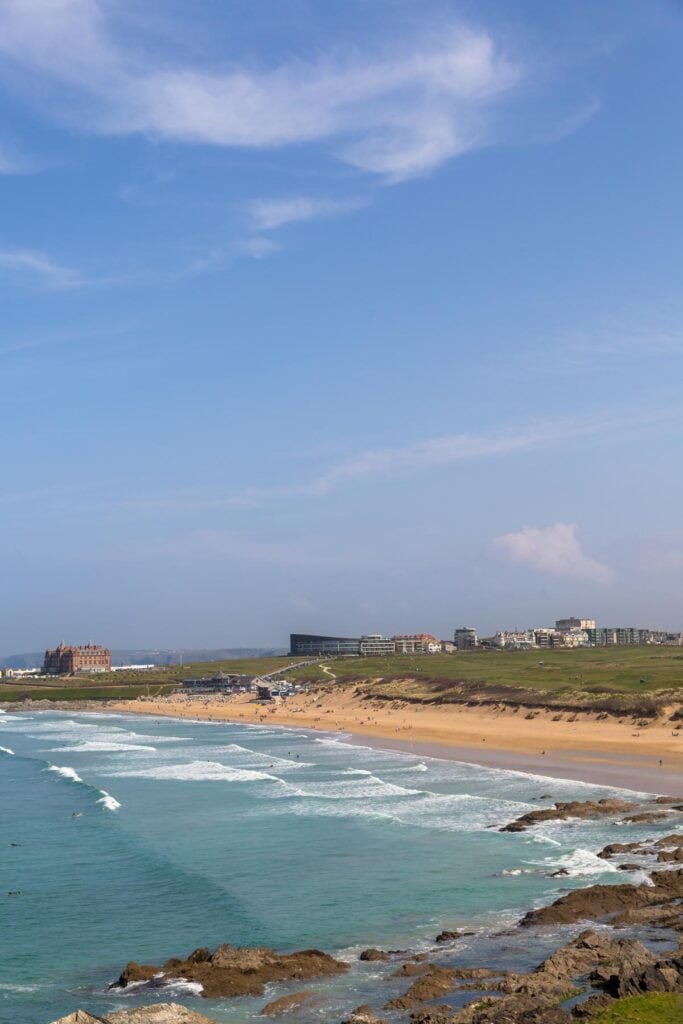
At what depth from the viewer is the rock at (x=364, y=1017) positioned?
75.1 feet

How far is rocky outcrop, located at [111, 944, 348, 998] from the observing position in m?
27.3

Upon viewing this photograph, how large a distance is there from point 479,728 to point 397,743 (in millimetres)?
8745

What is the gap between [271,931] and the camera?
107 feet

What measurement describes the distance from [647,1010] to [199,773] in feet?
177

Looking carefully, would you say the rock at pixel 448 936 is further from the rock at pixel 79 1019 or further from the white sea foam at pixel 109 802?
the white sea foam at pixel 109 802

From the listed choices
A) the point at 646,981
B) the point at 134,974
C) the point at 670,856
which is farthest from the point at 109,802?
the point at 646,981

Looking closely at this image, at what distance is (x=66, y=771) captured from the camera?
246ft

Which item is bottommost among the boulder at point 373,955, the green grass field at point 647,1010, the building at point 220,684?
the boulder at point 373,955

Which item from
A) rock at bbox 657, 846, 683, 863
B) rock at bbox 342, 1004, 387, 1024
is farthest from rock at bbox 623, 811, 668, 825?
rock at bbox 342, 1004, 387, 1024

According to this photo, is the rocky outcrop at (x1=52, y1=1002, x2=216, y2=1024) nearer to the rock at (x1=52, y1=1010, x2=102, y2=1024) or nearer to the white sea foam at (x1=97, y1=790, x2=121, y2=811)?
the rock at (x1=52, y1=1010, x2=102, y2=1024)

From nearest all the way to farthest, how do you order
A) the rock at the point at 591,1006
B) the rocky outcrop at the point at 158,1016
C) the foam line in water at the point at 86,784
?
the rock at the point at 591,1006 → the rocky outcrop at the point at 158,1016 → the foam line in water at the point at 86,784

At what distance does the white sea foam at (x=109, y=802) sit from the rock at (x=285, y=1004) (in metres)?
33.0

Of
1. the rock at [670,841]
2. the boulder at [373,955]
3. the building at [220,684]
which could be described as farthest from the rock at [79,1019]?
the building at [220,684]

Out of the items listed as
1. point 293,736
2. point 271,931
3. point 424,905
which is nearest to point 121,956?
point 271,931
